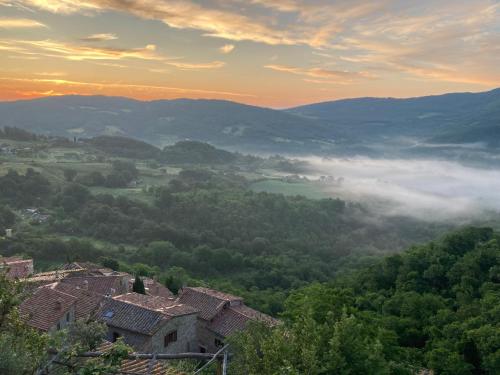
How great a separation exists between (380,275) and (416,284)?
4.86 meters

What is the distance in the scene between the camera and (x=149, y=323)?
1171 inches

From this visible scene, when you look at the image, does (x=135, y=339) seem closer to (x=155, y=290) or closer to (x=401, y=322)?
(x=401, y=322)

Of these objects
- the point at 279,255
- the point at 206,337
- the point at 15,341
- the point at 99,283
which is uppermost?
the point at 15,341

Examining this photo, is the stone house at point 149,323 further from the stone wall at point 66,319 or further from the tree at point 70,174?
the tree at point 70,174

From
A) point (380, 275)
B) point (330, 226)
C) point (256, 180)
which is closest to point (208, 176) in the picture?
point (256, 180)

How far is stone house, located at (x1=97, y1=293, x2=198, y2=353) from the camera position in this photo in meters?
29.4

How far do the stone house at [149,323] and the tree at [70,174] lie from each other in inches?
3655

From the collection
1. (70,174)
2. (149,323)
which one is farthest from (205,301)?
(70,174)

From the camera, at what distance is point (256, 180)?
183m

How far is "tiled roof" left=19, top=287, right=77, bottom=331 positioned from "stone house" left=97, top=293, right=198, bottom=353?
7.46ft

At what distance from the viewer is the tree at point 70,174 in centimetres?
11901

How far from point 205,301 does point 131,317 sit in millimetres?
8559

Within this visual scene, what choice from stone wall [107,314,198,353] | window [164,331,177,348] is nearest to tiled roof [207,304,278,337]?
stone wall [107,314,198,353]

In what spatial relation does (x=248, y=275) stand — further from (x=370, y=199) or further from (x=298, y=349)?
(x=370, y=199)
